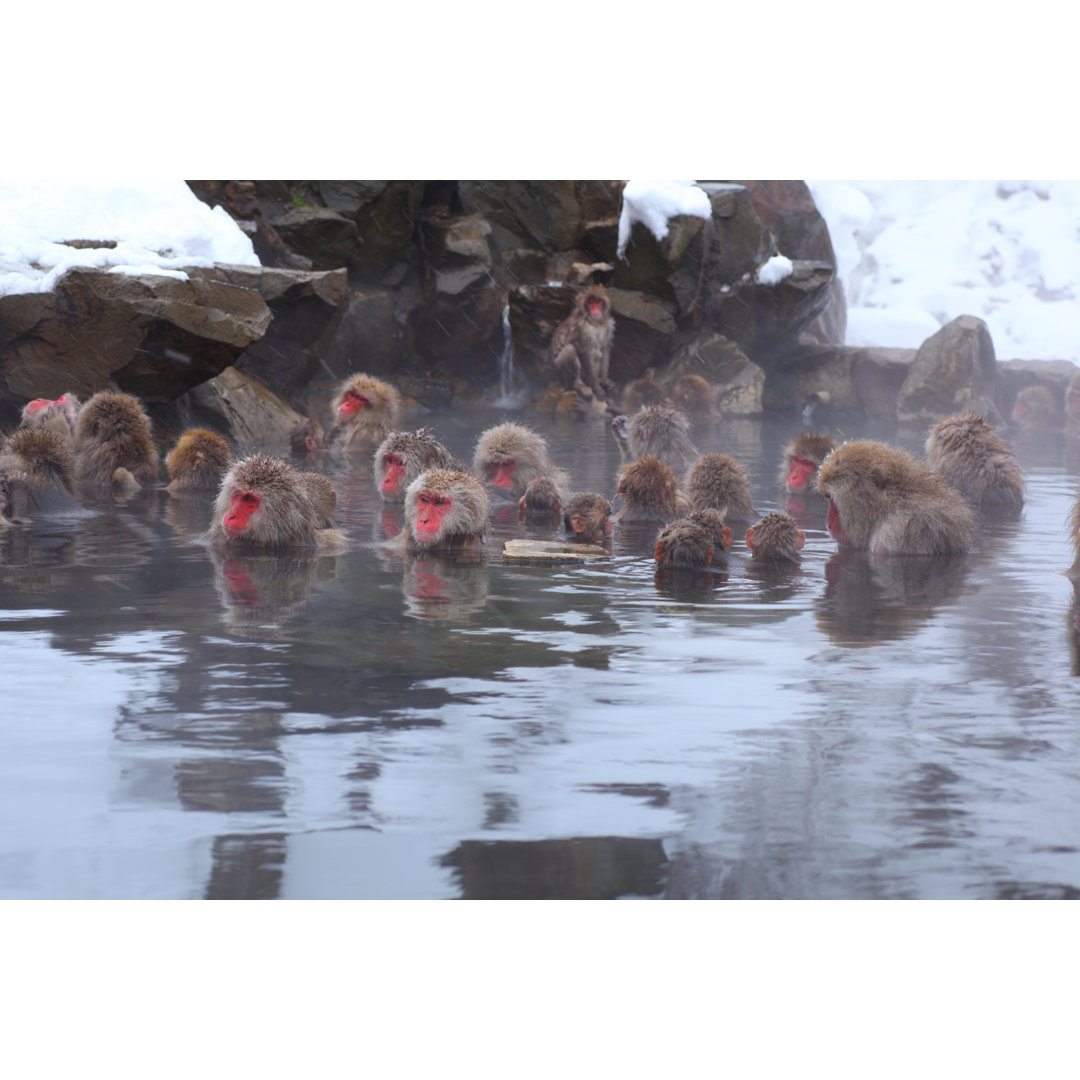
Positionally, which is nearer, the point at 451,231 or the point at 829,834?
the point at 829,834

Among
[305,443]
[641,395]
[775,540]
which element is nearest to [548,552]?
[775,540]

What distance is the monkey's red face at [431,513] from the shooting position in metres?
7.13

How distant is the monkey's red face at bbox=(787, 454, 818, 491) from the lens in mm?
10242

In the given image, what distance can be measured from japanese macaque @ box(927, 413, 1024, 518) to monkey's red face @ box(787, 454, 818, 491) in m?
1.05

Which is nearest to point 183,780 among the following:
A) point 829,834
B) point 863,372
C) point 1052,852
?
point 829,834

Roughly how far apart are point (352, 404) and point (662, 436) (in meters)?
3.16

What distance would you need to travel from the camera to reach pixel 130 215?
13289 millimetres

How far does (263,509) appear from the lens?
7.07 meters

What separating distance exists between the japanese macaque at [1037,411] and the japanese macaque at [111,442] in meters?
13.8

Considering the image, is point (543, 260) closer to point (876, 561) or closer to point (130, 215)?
point (130, 215)

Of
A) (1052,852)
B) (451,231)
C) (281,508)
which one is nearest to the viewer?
(1052,852)

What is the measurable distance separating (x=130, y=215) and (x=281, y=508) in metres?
7.62

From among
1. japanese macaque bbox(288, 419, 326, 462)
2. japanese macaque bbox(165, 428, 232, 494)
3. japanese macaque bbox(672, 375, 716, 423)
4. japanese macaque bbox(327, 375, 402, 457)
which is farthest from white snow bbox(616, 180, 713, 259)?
japanese macaque bbox(165, 428, 232, 494)

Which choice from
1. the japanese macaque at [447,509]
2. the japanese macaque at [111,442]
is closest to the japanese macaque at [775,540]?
the japanese macaque at [447,509]
